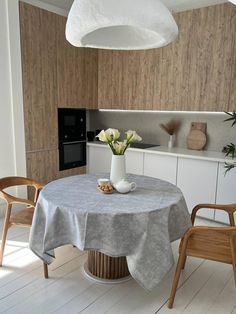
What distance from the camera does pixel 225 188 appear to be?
3.04m

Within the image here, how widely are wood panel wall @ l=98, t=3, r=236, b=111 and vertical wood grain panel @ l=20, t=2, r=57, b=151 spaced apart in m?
0.97

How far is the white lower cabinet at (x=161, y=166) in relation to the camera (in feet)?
11.2

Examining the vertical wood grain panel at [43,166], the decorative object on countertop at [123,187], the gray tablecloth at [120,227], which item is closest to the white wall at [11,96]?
the vertical wood grain panel at [43,166]

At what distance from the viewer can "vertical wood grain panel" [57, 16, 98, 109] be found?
3.62 metres

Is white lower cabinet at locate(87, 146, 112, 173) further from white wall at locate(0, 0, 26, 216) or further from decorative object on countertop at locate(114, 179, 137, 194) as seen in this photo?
decorative object on countertop at locate(114, 179, 137, 194)

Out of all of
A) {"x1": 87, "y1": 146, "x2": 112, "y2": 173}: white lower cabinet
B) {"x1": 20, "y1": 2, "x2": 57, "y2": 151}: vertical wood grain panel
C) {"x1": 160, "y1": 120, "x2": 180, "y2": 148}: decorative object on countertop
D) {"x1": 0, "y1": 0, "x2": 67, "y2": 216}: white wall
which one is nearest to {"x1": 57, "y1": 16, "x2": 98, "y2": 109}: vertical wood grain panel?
{"x1": 20, "y1": 2, "x2": 57, "y2": 151}: vertical wood grain panel

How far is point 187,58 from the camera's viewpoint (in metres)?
3.32

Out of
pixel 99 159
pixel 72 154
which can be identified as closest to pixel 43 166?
pixel 72 154

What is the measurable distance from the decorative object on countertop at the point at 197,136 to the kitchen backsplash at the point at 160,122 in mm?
64

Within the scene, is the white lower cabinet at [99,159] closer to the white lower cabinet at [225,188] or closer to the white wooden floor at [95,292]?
the white lower cabinet at [225,188]

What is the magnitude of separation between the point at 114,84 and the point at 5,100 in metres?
1.65

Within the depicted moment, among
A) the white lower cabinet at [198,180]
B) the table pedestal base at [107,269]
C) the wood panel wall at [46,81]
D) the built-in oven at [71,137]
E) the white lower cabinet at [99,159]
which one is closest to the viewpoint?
the table pedestal base at [107,269]

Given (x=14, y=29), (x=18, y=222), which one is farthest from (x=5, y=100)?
(x=18, y=222)

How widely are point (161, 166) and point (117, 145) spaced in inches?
62.2
